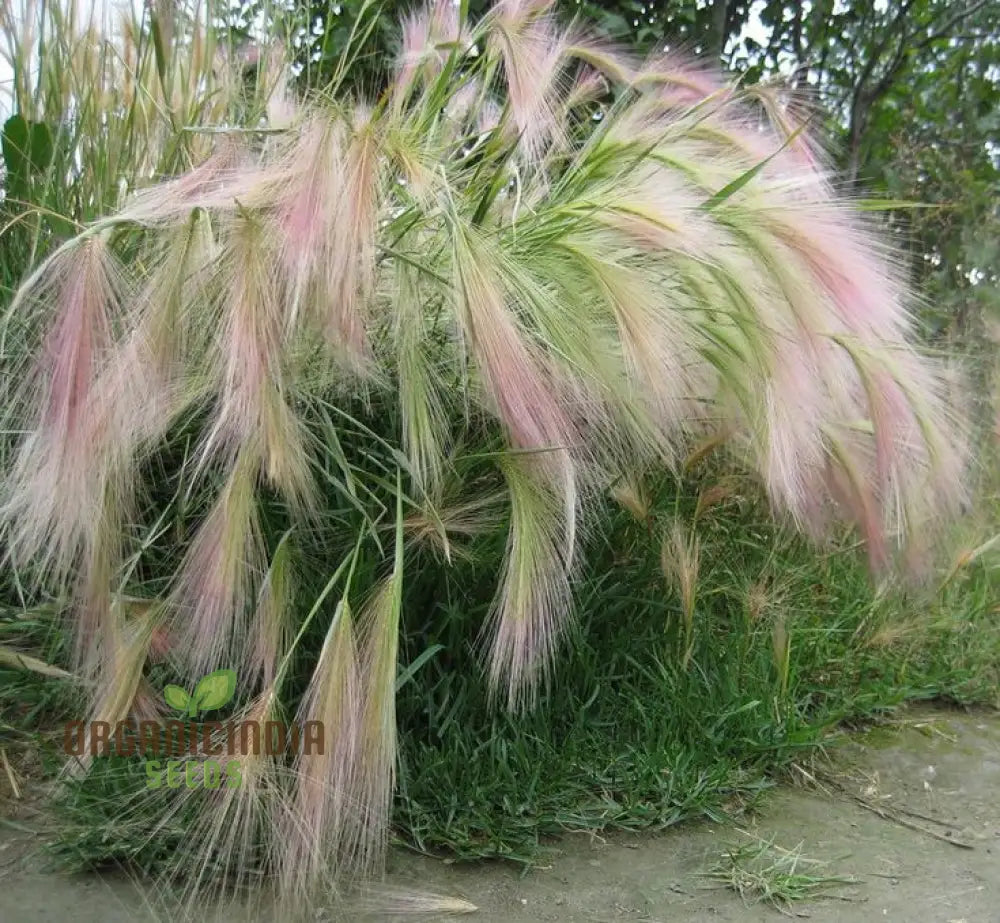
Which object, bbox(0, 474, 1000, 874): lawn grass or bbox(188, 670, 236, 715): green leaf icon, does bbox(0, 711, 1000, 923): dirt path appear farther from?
bbox(188, 670, 236, 715): green leaf icon

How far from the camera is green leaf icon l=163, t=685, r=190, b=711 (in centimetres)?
143

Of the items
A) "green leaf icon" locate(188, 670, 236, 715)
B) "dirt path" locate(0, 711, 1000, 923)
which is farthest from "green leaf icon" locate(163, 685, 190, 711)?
"dirt path" locate(0, 711, 1000, 923)

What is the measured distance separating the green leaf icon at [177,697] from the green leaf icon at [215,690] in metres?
0.01

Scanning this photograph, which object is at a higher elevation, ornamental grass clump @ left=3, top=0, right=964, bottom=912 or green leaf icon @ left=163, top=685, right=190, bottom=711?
ornamental grass clump @ left=3, top=0, right=964, bottom=912

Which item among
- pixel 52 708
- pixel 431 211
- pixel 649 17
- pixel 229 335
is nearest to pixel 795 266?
pixel 431 211

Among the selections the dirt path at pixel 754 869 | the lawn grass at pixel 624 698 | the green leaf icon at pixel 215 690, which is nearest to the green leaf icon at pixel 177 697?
the green leaf icon at pixel 215 690

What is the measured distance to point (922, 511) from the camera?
1855mm

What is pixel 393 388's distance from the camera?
1.57 metres

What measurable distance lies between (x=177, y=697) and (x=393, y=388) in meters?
0.60

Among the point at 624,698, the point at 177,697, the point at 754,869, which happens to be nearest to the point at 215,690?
the point at 177,697

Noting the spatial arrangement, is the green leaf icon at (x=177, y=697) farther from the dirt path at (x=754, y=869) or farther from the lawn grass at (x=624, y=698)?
the dirt path at (x=754, y=869)

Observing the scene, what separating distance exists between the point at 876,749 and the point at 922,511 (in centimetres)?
56

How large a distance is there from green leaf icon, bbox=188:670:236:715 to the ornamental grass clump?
21 mm

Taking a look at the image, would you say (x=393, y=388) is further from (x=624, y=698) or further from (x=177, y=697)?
(x=624, y=698)
